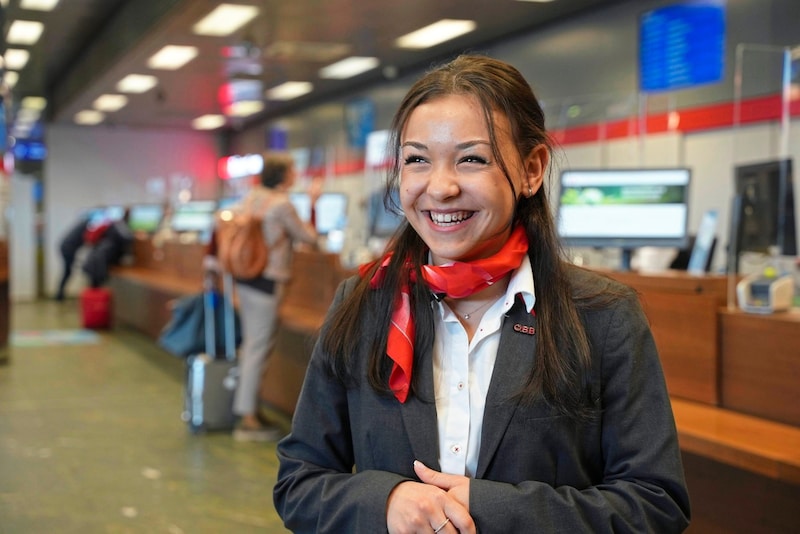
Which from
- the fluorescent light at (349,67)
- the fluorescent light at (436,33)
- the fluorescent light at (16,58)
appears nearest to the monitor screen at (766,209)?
the fluorescent light at (436,33)

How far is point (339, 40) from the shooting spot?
9125 mm

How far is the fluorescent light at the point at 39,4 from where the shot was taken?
9156 mm

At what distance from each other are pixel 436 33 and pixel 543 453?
26.4ft

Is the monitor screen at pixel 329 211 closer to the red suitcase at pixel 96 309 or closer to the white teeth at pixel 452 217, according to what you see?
the red suitcase at pixel 96 309

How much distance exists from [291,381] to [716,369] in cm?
345

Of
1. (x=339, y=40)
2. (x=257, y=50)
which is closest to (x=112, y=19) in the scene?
(x=257, y=50)

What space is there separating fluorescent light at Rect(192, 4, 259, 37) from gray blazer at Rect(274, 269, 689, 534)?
→ 673 centimetres

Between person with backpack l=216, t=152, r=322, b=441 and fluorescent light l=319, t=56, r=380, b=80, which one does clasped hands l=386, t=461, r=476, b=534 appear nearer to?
person with backpack l=216, t=152, r=322, b=441

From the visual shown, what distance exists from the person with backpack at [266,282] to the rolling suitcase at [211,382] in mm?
154

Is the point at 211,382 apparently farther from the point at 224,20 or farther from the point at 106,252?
the point at 106,252

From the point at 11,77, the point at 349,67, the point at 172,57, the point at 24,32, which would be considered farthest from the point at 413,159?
the point at 11,77

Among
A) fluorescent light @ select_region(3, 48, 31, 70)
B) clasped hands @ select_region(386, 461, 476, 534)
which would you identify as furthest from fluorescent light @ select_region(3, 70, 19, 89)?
clasped hands @ select_region(386, 461, 476, 534)

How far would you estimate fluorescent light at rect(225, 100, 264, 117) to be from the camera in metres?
13.7

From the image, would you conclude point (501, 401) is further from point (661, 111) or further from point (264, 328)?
point (661, 111)
